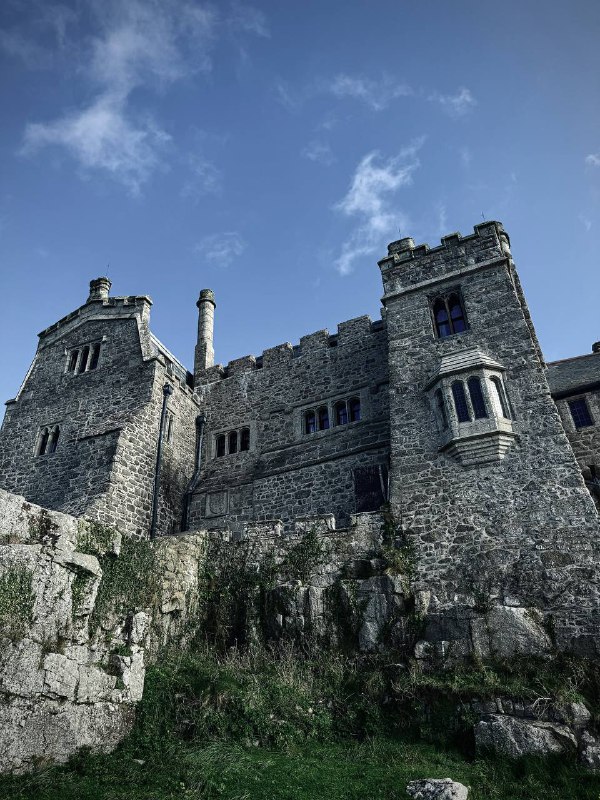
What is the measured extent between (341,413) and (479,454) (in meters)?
6.99

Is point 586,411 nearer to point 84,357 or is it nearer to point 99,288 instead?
point 84,357

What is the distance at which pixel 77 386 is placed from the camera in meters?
24.2

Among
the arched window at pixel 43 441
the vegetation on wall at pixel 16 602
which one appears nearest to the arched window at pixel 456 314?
the vegetation on wall at pixel 16 602

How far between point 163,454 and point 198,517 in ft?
9.05

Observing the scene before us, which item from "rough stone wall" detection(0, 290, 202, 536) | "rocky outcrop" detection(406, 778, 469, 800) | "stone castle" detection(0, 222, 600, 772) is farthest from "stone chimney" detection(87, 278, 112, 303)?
"rocky outcrop" detection(406, 778, 469, 800)

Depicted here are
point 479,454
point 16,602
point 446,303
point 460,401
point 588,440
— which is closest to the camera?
point 16,602

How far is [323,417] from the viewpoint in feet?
72.4

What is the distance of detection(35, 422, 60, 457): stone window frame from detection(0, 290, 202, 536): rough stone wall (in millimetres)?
174

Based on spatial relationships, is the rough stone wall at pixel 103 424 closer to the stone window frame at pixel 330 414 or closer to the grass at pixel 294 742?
the stone window frame at pixel 330 414

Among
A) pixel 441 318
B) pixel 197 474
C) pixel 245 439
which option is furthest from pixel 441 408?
pixel 197 474

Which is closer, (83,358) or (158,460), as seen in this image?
(158,460)

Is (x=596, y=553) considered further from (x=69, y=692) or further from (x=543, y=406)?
(x=69, y=692)

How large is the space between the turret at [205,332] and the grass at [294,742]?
51.3 ft

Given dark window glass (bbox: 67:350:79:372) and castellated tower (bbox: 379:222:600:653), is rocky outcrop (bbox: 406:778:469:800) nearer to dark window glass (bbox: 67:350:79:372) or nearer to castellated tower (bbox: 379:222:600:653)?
castellated tower (bbox: 379:222:600:653)
